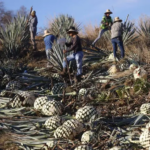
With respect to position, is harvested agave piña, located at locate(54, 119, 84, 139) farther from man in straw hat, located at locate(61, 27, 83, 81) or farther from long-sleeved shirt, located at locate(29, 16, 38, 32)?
long-sleeved shirt, located at locate(29, 16, 38, 32)

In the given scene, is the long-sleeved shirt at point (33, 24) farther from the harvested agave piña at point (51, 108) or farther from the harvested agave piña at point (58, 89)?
the harvested agave piña at point (51, 108)

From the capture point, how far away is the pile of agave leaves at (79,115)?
3588 millimetres

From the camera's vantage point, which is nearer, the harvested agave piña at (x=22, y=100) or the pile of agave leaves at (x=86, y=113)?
the pile of agave leaves at (x=86, y=113)

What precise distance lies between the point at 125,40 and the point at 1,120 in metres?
8.75

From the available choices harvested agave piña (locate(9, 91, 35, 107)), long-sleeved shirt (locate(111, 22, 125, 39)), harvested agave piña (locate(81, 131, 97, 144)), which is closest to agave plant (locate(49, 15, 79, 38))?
long-sleeved shirt (locate(111, 22, 125, 39))

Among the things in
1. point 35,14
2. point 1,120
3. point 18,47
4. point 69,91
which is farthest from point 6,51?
point 1,120

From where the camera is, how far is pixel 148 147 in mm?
3346

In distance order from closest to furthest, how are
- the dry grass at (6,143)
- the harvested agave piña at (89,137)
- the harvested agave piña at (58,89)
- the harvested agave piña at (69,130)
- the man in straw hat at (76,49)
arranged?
the harvested agave piña at (89,137), the harvested agave piña at (69,130), the dry grass at (6,143), the harvested agave piña at (58,89), the man in straw hat at (76,49)

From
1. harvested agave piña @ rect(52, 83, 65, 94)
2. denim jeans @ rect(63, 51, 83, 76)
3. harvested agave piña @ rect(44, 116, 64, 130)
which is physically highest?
denim jeans @ rect(63, 51, 83, 76)

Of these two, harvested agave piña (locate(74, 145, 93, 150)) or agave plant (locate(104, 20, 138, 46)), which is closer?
harvested agave piña (locate(74, 145, 93, 150))

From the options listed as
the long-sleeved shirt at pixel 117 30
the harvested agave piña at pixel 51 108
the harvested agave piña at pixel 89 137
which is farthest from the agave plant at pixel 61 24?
the harvested agave piña at pixel 89 137

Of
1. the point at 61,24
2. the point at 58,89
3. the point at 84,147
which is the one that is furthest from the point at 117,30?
the point at 84,147

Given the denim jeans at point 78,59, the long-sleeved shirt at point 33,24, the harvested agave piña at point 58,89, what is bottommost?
the harvested agave piña at point 58,89

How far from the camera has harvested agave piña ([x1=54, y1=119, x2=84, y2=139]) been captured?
385 centimetres
